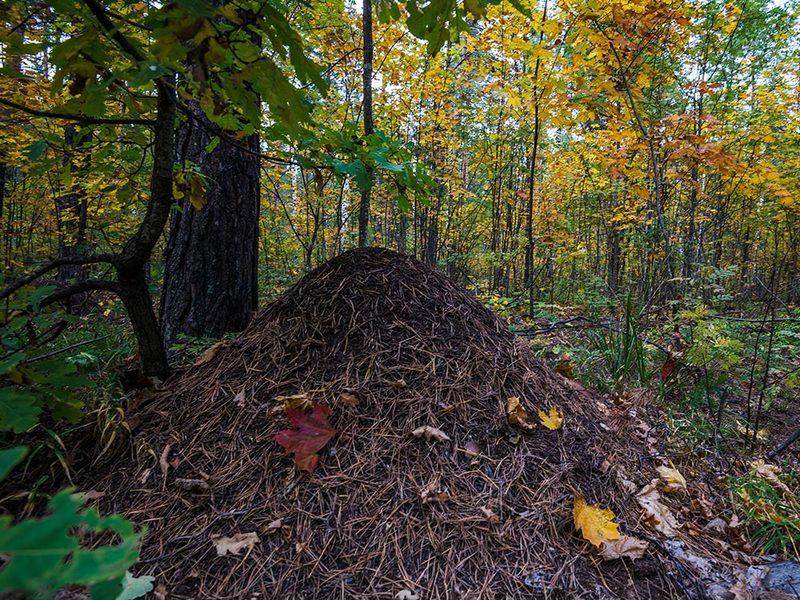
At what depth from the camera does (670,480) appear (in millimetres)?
1987

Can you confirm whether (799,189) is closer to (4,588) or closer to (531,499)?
(531,499)

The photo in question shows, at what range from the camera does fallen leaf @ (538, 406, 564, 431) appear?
1.85m

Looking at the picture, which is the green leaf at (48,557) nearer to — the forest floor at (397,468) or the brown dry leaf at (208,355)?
the forest floor at (397,468)

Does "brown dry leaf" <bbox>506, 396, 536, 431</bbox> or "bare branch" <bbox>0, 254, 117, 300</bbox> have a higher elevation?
"bare branch" <bbox>0, 254, 117, 300</bbox>

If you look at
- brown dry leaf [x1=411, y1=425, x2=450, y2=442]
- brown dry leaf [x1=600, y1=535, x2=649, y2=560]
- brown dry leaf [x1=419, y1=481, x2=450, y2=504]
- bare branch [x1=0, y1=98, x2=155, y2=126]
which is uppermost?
bare branch [x1=0, y1=98, x2=155, y2=126]

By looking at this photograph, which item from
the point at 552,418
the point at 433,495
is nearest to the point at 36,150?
the point at 433,495

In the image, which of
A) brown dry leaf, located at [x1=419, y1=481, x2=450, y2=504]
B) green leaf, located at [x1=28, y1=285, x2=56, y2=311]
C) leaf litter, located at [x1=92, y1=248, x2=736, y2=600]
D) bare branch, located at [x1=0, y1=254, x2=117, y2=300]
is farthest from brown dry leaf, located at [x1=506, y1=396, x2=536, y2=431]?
green leaf, located at [x1=28, y1=285, x2=56, y2=311]

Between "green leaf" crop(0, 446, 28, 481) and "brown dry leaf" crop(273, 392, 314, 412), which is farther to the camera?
"brown dry leaf" crop(273, 392, 314, 412)

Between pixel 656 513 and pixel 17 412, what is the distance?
2450mm

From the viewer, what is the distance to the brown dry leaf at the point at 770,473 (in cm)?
216

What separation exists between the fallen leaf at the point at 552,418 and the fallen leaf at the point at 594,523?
360 millimetres

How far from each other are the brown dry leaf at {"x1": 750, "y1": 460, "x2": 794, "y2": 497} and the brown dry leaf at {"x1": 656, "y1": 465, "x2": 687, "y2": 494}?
0.62 meters

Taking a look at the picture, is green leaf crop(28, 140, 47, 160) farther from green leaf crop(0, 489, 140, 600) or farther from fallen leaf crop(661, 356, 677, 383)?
fallen leaf crop(661, 356, 677, 383)

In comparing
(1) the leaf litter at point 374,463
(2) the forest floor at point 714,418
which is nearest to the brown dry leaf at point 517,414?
(1) the leaf litter at point 374,463
